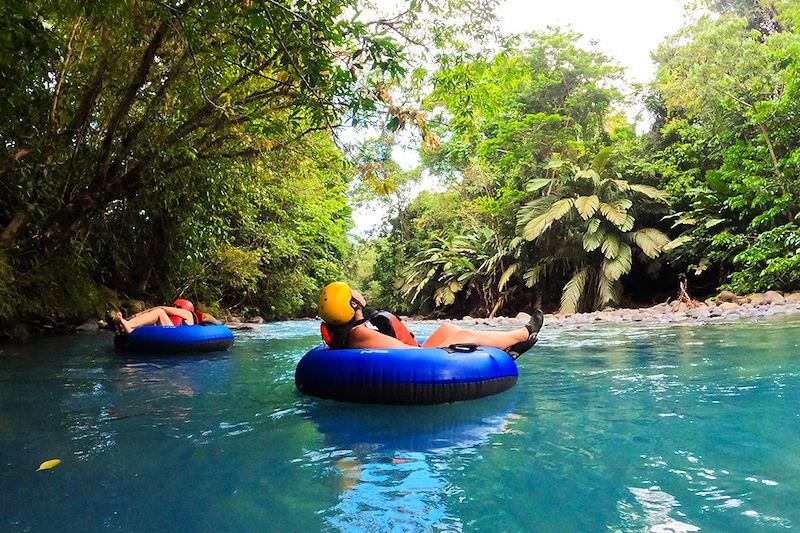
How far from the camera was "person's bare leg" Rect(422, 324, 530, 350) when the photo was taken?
4.30m

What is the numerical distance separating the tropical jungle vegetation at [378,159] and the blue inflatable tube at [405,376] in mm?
1246

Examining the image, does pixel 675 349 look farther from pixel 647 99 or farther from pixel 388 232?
pixel 388 232

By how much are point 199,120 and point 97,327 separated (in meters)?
5.76

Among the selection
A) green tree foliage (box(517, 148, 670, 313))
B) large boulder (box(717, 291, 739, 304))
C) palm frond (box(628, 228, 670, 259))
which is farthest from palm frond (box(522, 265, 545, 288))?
large boulder (box(717, 291, 739, 304))

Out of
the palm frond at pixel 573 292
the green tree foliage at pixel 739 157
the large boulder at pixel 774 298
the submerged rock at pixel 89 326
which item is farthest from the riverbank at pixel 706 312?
the submerged rock at pixel 89 326

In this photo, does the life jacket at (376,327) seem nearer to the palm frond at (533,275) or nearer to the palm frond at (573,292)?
the palm frond at (573,292)

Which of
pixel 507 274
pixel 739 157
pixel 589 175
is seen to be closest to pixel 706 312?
pixel 739 157

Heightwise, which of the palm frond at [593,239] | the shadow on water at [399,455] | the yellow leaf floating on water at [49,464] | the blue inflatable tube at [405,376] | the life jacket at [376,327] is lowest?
the shadow on water at [399,455]

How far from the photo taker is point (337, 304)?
13.2 feet

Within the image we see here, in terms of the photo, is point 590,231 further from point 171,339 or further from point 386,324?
point 386,324

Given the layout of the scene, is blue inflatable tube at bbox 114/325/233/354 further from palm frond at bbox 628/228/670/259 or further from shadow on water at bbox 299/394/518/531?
palm frond at bbox 628/228/670/259

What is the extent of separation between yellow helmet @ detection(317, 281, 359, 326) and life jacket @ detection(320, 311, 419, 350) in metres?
0.06

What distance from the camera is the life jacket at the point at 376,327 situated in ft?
13.5

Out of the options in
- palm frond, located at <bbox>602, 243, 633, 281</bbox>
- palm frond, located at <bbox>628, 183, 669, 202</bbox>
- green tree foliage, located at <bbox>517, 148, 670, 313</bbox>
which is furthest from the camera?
palm frond, located at <bbox>628, 183, 669, 202</bbox>
